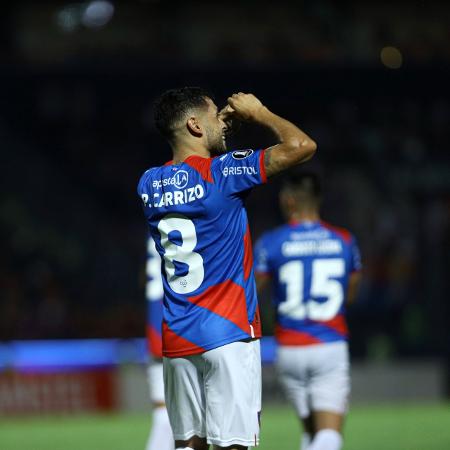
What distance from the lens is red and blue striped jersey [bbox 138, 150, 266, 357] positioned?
436cm

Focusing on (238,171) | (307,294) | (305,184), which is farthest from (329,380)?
(238,171)

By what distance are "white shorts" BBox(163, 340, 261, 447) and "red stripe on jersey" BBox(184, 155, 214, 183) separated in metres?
0.66

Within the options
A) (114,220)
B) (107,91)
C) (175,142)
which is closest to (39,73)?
(107,91)

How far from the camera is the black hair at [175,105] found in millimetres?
4508

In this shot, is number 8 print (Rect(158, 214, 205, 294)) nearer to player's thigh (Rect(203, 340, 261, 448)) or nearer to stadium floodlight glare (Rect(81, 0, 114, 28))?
player's thigh (Rect(203, 340, 261, 448))

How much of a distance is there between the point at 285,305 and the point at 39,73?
961 cm

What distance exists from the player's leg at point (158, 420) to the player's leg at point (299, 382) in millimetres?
741

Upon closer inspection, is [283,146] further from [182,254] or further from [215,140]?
[182,254]

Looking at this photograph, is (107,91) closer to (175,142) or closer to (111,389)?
Answer: (111,389)

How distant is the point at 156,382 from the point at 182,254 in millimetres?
2616

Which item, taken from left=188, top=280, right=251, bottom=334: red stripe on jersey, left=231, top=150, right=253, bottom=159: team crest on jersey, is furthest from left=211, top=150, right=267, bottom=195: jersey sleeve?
left=188, top=280, right=251, bottom=334: red stripe on jersey

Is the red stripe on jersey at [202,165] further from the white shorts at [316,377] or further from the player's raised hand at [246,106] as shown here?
the white shorts at [316,377]

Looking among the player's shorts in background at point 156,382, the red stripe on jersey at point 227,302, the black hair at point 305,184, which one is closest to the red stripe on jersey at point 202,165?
the red stripe on jersey at point 227,302

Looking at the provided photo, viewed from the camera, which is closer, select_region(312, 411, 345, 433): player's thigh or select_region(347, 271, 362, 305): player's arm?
select_region(312, 411, 345, 433): player's thigh
